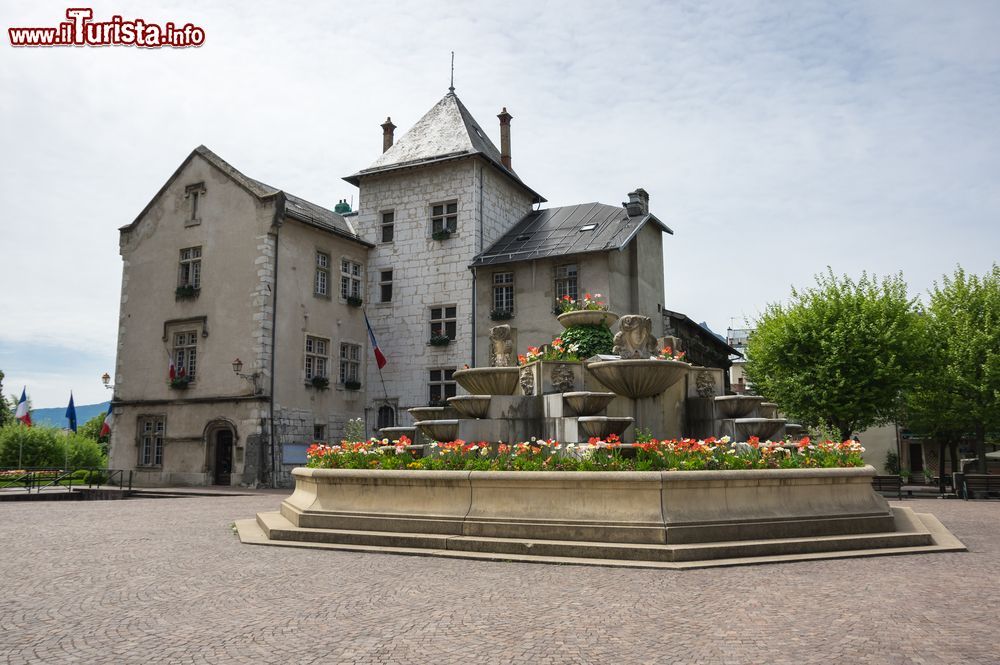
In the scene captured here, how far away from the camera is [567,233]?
107 feet

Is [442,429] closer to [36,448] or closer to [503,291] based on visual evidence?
[503,291]

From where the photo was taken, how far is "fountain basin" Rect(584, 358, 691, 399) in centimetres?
1302

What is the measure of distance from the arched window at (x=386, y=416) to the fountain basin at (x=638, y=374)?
20733 millimetres

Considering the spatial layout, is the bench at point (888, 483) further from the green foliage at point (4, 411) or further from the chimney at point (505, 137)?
the green foliage at point (4, 411)

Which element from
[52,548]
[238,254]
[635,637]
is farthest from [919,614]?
[238,254]

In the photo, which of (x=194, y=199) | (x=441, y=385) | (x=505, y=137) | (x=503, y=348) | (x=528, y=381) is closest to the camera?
(x=528, y=381)

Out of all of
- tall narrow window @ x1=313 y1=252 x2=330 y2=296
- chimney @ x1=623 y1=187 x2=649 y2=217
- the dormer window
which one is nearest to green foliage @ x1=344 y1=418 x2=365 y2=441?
tall narrow window @ x1=313 y1=252 x2=330 y2=296

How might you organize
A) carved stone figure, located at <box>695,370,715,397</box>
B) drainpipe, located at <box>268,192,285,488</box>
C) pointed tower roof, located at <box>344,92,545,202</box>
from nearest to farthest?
carved stone figure, located at <box>695,370,715,397</box> < drainpipe, located at <box>268,192,285,488</box> < pointed tower roof, located at <box>344,92,545,202</box>

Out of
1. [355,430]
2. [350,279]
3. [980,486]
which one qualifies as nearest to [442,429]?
[355,430]

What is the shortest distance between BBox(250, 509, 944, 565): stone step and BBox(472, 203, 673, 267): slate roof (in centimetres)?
2071

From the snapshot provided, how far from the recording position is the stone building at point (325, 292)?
2967 cm

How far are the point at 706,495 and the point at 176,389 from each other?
2638 cm

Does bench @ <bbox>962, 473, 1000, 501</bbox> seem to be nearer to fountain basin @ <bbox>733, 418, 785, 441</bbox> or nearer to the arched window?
fountain basin @ <bbox>733, 418, 785, 441</bbox>

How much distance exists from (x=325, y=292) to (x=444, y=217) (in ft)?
19.6
